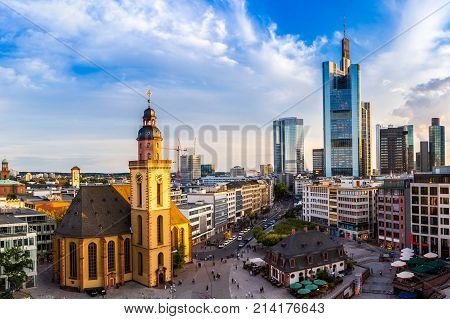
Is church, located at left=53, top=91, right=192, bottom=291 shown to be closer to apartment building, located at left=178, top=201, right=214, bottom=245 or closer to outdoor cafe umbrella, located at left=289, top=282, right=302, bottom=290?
outdoor cafe umbrella, located at left=289, top=282, right=302, bottom=290

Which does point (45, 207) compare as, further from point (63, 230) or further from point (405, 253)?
point (405, 253)

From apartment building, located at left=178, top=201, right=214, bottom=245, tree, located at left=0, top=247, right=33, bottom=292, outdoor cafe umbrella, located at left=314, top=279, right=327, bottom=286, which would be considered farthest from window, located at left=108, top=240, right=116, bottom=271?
apartment building, located at left=178, top=201, right=214, bottom=245

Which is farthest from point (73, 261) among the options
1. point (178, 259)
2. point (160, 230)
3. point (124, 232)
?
point (178, 259)

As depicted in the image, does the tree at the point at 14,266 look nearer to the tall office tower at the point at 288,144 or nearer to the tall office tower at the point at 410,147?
the tall office tower at the point at 288,144

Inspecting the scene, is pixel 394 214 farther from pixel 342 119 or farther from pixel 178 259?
pixel 342 119
